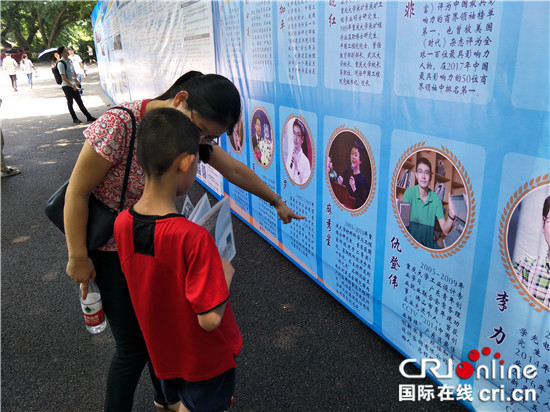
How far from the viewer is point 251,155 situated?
336 cm

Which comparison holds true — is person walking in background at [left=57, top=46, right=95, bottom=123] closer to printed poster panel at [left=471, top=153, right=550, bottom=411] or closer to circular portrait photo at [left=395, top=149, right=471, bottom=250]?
circular portrait photo at [left=395, top=149, right=471, bottom=250]

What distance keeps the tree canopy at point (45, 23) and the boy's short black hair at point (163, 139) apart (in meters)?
31.2

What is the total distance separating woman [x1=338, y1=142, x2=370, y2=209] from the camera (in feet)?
6.78

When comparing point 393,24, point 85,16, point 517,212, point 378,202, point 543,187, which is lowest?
point 378,202

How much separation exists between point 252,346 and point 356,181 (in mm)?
1033

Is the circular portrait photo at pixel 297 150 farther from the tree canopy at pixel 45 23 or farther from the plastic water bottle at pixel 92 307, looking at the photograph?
the tree canopy at pixel 45 23

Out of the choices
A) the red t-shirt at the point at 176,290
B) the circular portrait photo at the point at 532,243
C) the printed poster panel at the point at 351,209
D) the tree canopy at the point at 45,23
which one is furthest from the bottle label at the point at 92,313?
the tree canopy at the point at 45,23

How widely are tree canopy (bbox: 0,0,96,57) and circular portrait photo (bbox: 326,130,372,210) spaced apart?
99.9ft

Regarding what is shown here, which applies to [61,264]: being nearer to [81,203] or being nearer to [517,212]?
[81,203]

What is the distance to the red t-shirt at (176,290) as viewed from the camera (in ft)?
3.52

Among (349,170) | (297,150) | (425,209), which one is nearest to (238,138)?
(297,150)

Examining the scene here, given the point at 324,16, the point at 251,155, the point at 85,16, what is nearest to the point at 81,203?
the point at 324,16

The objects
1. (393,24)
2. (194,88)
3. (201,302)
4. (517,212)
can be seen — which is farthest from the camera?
(393,24)

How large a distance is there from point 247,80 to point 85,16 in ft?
105
